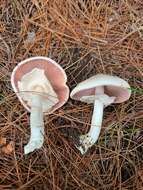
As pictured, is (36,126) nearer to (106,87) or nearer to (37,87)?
(37,87)

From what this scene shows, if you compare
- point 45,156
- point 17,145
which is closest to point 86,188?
point 45,156

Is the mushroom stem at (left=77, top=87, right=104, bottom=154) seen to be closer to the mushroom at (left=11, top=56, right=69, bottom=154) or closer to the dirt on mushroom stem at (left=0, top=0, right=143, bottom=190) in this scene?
the dirt on mushroom stem at (left=0, top=0, right=143, bottom=190)

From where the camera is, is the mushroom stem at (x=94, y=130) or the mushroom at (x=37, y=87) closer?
the mushroom at (x=37, y=87)

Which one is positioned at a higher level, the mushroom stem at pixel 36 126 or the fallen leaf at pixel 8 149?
the mushroom stem at pixel 36 126

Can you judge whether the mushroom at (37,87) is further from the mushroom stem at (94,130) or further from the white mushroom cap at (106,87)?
the mushroom stem at (94,130)

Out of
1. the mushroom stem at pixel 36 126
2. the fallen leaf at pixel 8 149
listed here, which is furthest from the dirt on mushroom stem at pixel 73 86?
the mushroom stem at pixel 36 126

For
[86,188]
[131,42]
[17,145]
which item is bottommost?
[86,188]

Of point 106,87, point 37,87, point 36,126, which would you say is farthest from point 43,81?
point 106,87

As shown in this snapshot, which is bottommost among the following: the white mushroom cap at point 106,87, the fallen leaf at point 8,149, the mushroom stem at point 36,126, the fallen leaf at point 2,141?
the fallen leaf at point 8,149

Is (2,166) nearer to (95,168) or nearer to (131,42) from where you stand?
(95,168)
